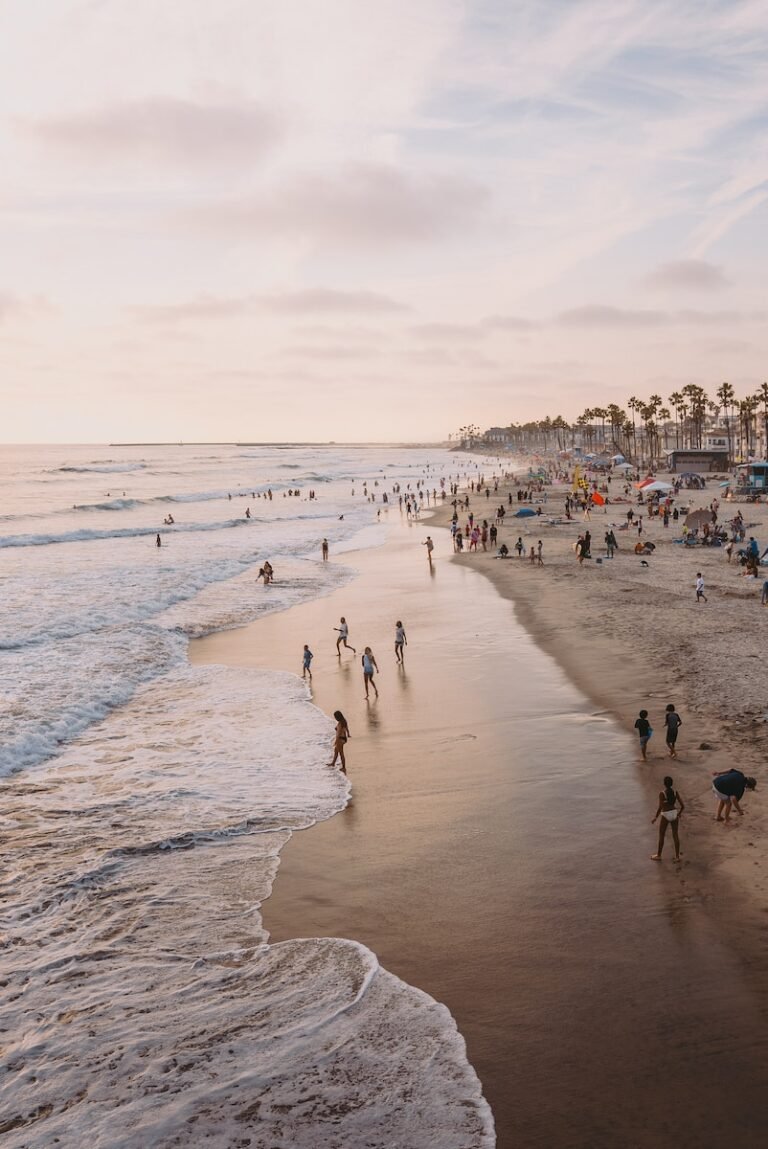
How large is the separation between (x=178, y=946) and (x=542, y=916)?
471 centimetres

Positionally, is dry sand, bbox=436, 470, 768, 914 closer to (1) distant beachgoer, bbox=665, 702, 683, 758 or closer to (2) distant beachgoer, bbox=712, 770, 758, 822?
(2) distant beachgoer, bbox=712, 770, 758, 822

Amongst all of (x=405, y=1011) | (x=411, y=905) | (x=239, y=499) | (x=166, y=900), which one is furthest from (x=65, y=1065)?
(x=239, y=499)

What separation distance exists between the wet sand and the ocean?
0.53 m

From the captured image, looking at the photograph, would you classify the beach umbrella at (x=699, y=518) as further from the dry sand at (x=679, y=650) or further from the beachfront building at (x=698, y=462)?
the beachfront building at (x=698, y=462)

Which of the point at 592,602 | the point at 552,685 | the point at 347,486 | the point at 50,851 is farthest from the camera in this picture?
the point at 347,486

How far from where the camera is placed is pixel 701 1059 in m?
7.30

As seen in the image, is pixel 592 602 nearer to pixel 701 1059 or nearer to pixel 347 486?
pixel 701 1059

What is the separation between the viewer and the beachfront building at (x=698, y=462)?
96812mm

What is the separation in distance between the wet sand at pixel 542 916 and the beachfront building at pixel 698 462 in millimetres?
85877

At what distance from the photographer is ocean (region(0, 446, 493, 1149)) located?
7.22m

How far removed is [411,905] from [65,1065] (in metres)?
4.44

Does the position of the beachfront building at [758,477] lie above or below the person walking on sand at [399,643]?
above

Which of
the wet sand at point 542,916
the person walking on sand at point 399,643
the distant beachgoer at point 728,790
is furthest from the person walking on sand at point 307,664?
the distant beachgoer at point 728,790

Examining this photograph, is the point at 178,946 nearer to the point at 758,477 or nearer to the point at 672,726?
the point at 672,726
